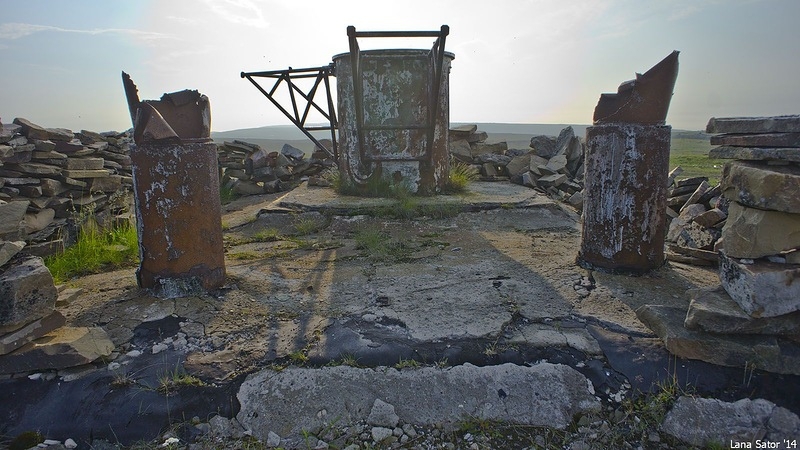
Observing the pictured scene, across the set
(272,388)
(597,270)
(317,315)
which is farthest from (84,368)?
(597,270)

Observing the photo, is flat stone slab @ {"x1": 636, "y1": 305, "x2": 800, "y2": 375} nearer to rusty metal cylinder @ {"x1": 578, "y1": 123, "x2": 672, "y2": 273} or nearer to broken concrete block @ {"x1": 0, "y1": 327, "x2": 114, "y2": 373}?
rusty metal cylinder @ {"x1": 578, "y1": 123, "x2": 672, "y2": 273}

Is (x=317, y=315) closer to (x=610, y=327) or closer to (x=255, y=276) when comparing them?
(x=255, y=276)

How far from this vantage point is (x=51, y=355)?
252 cm

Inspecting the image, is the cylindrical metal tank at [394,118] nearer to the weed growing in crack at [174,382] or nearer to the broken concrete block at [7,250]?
the broken concrete block at [7,250]

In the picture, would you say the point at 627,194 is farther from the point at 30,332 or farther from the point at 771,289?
the point at 30,332

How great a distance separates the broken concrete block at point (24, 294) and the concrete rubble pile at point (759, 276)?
332cm

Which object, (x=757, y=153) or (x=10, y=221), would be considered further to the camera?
(x=10, y=221)

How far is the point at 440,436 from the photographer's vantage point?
7.13 feet

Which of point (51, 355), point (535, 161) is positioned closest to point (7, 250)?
point (51, 355)

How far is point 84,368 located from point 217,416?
0.83m

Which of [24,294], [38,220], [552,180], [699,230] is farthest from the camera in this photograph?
[552,180]

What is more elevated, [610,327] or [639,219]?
[639,219]

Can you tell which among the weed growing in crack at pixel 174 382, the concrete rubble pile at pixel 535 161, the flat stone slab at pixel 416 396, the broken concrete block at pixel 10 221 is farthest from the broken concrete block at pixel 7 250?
the concrete rubble pile at pixel 535 161

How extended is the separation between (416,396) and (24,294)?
209cm
